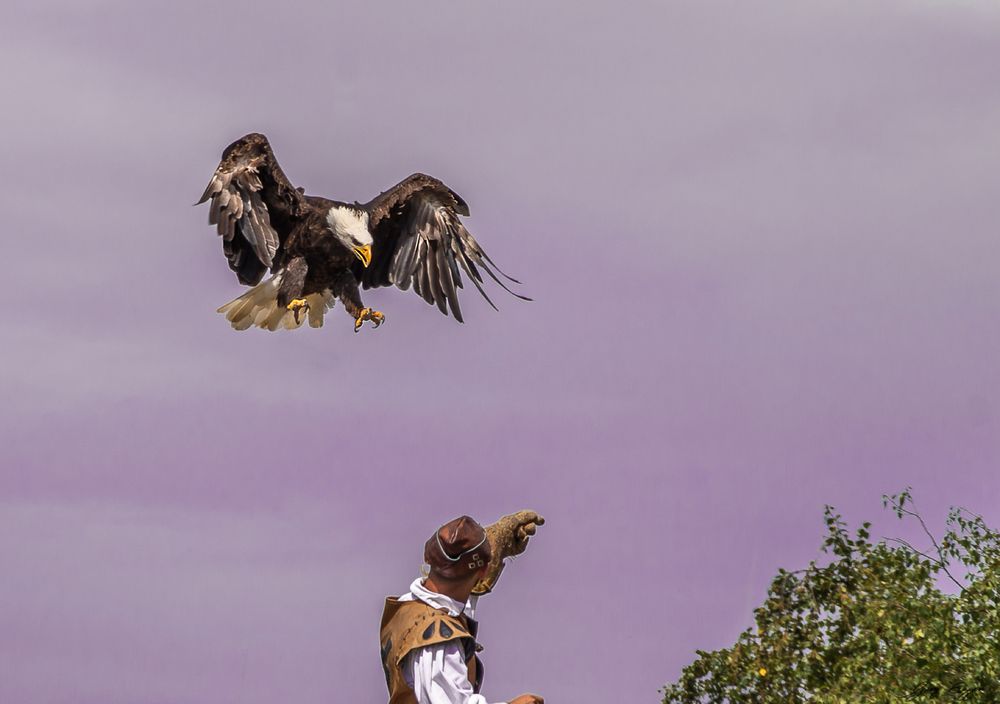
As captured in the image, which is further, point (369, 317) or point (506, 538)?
point (369, 317)

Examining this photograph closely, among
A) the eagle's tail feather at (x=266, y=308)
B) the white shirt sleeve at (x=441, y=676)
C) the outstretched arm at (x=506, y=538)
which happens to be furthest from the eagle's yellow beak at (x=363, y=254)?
the white shirt sleeve at (x=441, y=676)

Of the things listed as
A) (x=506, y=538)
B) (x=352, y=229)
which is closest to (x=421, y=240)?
(x=352, y=229)

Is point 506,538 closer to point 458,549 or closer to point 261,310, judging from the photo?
point 458,549

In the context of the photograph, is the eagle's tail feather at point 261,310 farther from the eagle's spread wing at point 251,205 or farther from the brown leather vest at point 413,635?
the brown leather vest at point 413,635

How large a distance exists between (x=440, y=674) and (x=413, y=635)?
199 mm

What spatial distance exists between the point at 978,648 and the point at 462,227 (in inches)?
221

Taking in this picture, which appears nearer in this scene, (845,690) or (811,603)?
(845,690)

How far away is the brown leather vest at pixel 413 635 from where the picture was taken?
7035 millimetres

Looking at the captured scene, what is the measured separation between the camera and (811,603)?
1733cm

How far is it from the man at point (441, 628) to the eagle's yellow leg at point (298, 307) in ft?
18.9

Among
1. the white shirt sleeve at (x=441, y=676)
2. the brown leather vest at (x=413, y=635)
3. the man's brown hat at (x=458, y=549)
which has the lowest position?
the white shirt sleeve at (x=441, y=676)

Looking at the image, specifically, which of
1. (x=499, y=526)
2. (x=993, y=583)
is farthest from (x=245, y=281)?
(x=993, y=583)

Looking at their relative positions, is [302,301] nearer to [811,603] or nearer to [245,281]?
[245,281]

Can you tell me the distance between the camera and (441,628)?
277 inches
